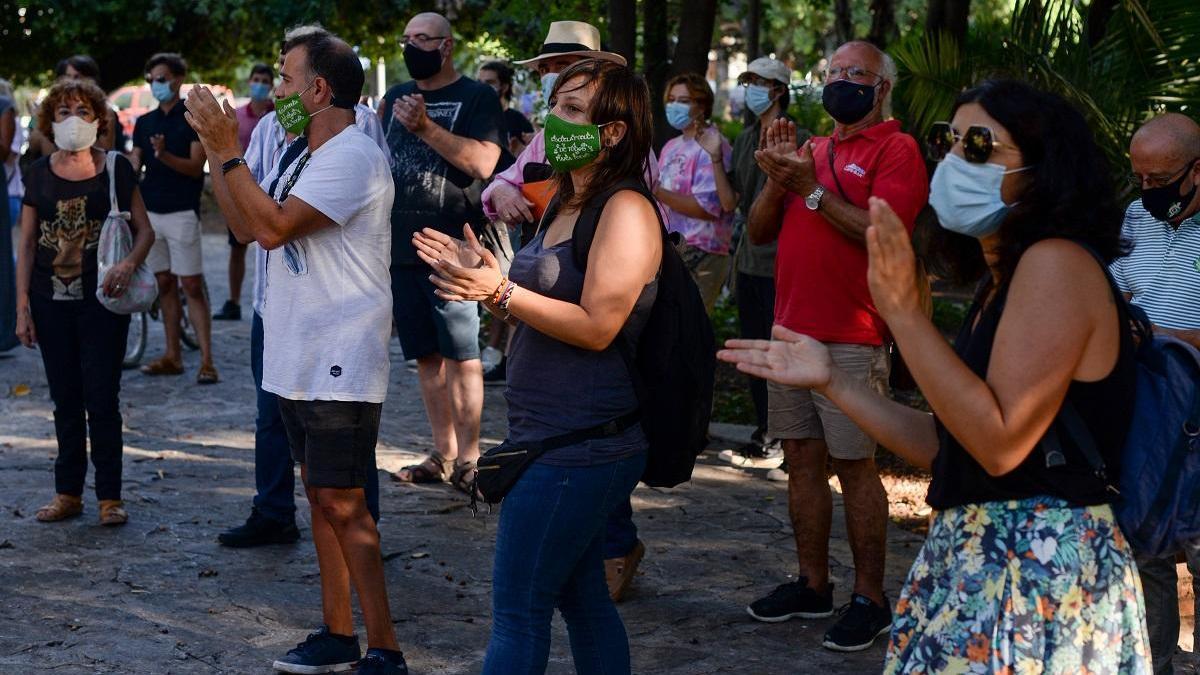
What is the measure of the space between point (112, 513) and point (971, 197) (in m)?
4.84

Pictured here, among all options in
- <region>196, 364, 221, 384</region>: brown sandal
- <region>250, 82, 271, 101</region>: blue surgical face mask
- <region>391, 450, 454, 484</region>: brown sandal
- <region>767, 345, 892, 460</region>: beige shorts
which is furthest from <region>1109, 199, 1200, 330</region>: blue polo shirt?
<region>250, 82, 271, 101</region>: blue surgical face mask

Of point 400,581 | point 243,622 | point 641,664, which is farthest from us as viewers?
point 400,581

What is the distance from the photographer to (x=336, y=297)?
4.46 metres

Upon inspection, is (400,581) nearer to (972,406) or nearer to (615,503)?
(615,503)

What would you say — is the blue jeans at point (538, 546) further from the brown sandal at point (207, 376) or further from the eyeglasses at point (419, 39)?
the brown sandal at point (207, 376)

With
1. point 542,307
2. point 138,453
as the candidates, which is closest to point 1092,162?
point 542,307

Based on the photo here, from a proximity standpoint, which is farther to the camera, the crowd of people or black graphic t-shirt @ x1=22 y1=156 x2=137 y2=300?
black graphic t-shirt @ x1=22 y1=156 x2=137 y2=300

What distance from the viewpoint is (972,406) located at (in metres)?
2.55

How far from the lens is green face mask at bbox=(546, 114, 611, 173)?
3674mm

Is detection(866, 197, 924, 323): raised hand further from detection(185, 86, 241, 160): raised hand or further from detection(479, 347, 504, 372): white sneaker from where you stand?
detection(479, 347, 504, 372): white sneaker

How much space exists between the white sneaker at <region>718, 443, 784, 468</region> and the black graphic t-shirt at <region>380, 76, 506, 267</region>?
2.15m

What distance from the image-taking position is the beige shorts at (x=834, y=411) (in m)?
5.05

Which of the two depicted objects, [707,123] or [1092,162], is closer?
[1092,162]

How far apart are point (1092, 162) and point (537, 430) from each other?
147 centimetres
